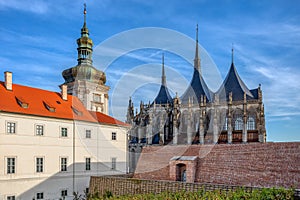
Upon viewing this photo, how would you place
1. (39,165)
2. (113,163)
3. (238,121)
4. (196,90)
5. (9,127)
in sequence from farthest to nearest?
(196,90)
(238,121)
(113,163)
(39,165)
(9,127)

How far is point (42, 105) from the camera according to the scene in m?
23.8

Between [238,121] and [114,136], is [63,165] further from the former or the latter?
Result: [238,121]

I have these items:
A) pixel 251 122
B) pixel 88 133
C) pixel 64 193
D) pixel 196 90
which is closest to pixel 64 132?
pixel 88 133

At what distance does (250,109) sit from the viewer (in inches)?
1581

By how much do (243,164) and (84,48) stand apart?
29202 millimetres

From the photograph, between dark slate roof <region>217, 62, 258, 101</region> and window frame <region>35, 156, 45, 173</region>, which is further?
dark slate roof <region>217, 62, 258, 101</region>

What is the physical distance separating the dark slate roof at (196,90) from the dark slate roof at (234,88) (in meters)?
2.95

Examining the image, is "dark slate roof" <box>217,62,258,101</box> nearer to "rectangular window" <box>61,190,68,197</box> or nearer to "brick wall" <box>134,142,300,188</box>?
"brick wall" <box>134,142,300,188</box>

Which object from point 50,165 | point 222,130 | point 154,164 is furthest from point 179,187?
point 222,130

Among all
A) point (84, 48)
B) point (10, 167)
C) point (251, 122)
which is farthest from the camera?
point (251, 122)

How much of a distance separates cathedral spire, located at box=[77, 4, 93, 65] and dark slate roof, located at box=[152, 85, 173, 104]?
635 inches

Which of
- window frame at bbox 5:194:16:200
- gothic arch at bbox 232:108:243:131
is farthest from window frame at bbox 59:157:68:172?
gothic arch at bbox 232:108:243:131

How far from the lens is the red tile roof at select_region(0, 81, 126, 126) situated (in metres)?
21.5

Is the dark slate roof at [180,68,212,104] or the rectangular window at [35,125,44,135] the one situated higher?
the dark slate roof at [180,68,212,104]
